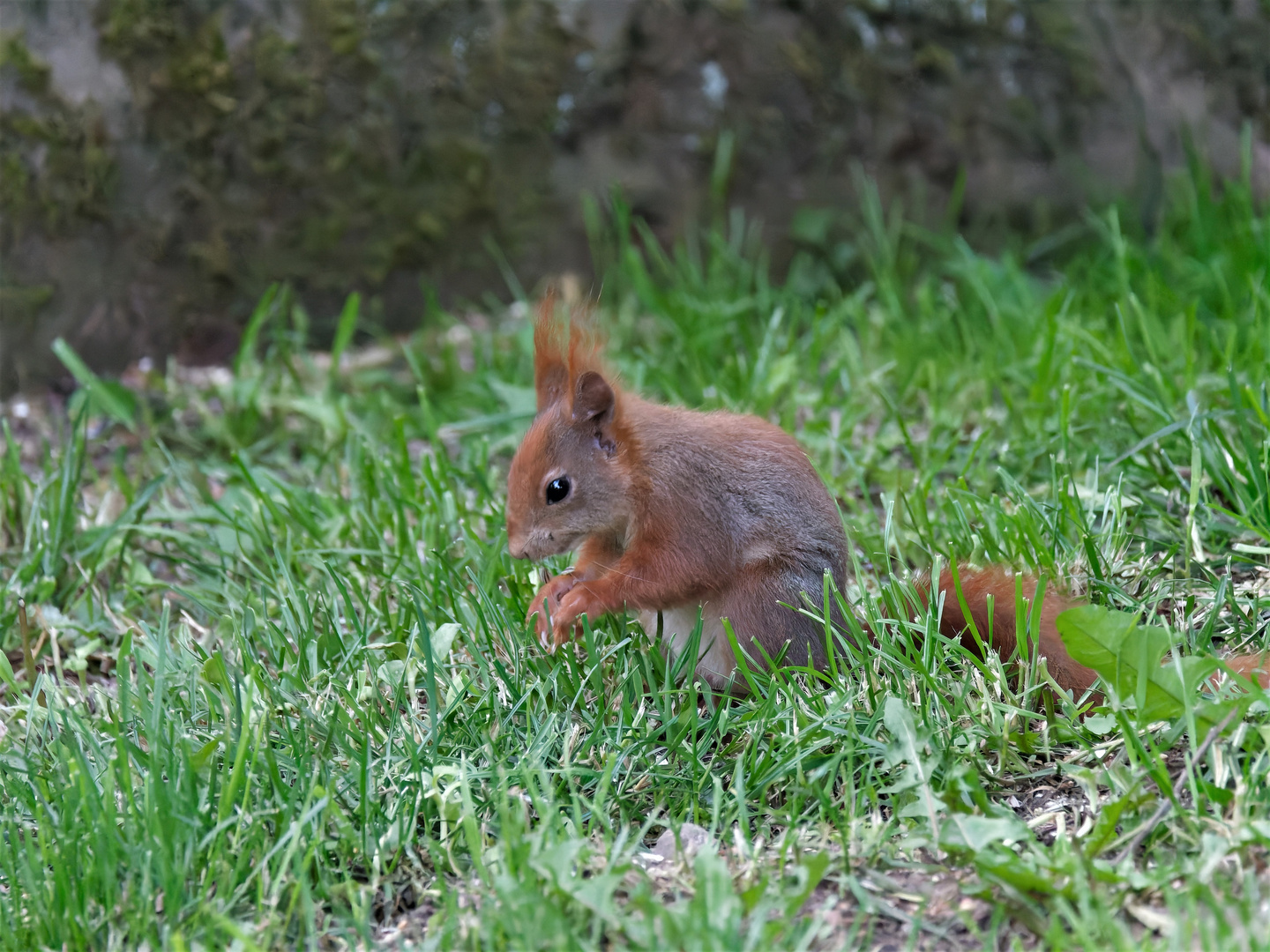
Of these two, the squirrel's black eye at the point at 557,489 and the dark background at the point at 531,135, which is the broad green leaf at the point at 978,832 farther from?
the dark background at the point at 531,135

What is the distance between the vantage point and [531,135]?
14.2 ft

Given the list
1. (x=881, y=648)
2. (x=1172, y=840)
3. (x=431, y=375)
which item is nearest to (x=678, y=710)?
(x=881, y=648)

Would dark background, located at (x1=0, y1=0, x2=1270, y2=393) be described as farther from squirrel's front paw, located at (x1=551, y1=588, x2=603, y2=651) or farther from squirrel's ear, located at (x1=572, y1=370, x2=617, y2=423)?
squirrel's front paw, located at (x1=551, y1=588, x2=603, y2=651)

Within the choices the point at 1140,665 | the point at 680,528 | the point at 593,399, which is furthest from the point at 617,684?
the point at 1140,665

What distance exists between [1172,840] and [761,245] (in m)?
3.18

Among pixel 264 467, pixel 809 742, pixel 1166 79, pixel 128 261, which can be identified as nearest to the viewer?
pixel 809 742

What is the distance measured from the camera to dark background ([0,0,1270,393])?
3.82 meters

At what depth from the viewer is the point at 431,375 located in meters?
3.88

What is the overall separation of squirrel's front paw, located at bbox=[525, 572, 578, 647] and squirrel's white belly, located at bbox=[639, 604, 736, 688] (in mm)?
151

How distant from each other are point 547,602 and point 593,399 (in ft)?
1.23

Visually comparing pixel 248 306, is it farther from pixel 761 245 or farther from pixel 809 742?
pixel 809 742

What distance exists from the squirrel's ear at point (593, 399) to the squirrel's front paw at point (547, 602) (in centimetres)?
29

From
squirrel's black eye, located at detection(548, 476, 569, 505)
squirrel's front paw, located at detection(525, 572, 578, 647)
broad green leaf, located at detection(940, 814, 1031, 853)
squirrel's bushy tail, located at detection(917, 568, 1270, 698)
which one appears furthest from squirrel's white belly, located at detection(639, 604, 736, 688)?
broad green leaf, located at detection(940, 814, 1031, 853)

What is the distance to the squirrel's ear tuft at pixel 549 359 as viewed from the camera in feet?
7.58
